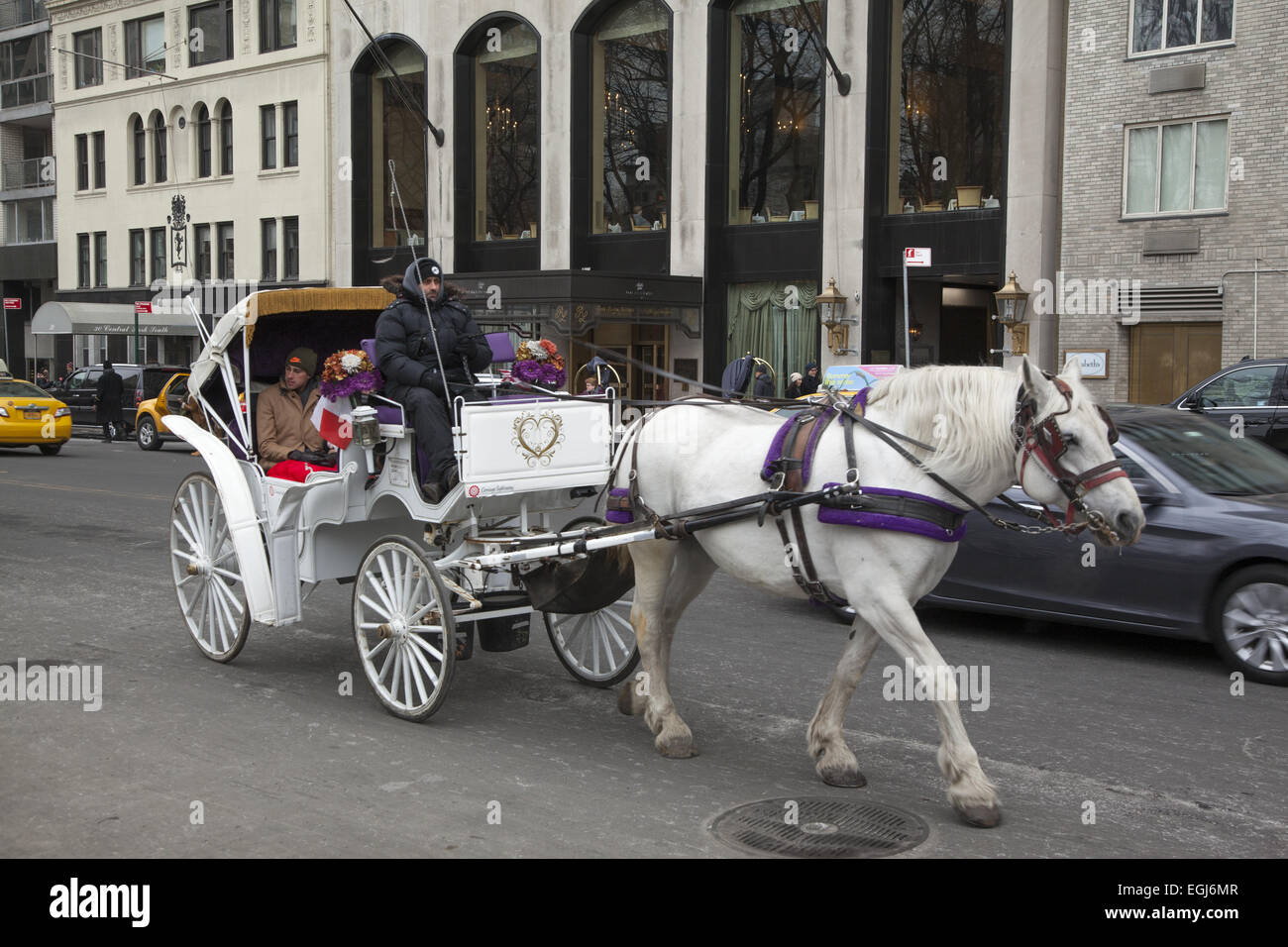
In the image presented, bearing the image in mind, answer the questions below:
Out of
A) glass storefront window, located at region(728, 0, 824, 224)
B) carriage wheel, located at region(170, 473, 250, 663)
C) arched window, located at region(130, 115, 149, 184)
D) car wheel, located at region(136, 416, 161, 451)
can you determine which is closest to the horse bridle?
carriage wheel, located at region(170, 473, 250, 663)

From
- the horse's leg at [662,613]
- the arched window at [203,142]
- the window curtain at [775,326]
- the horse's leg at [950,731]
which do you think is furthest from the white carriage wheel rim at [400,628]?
the arched window at [203,142]

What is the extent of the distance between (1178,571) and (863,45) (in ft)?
67.6

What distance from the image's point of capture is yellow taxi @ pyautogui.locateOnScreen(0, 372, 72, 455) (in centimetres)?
2541

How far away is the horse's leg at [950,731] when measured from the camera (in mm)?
5312

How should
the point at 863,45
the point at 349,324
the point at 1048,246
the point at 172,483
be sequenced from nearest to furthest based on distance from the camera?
the point at 349,324 → the point at 172,483 → the point at 1048,246 → the point at 863,45

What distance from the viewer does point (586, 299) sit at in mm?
28906

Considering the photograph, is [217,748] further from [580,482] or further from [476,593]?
[580,482]

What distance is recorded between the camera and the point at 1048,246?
24.4 m

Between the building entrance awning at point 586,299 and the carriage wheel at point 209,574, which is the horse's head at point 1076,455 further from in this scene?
the building entrance awning at point 586,299

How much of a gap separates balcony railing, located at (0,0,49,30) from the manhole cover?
178 feet

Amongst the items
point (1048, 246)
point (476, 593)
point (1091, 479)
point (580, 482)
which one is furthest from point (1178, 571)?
point (1048, 246)

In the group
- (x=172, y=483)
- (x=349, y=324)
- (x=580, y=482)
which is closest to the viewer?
(x=580, y=482)

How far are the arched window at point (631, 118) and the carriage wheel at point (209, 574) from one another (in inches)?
919

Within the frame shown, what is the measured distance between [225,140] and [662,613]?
A: 41.0 metres
